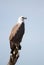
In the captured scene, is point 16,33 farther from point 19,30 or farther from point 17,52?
point 17,52

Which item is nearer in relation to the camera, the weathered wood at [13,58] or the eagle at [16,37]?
the weathered wood at [13,58]

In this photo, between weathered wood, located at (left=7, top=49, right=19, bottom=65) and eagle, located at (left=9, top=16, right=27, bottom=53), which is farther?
eagle, located at (left=9, top=16, right=27, bottom=53)

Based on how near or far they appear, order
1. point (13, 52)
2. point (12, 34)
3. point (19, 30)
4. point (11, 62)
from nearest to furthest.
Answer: point (11, 62) → point (13, 52) → point (12, 34) → point (19, 30)

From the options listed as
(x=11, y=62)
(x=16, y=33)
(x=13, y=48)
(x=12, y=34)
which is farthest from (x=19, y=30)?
(x=11, y=62)

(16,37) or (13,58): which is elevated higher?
(16,37)

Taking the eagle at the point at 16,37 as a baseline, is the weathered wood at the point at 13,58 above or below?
below

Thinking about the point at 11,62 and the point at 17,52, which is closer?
the point at 11,62

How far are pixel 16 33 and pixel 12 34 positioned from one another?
0.37 m

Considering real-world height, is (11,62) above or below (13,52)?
below

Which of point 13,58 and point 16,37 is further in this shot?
point 16,37

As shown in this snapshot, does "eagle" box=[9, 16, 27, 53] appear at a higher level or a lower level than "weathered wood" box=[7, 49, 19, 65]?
higher

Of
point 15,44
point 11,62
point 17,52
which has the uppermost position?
point 15,44

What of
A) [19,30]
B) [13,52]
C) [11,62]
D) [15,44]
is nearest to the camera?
[11,62]

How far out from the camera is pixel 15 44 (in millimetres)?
3039
